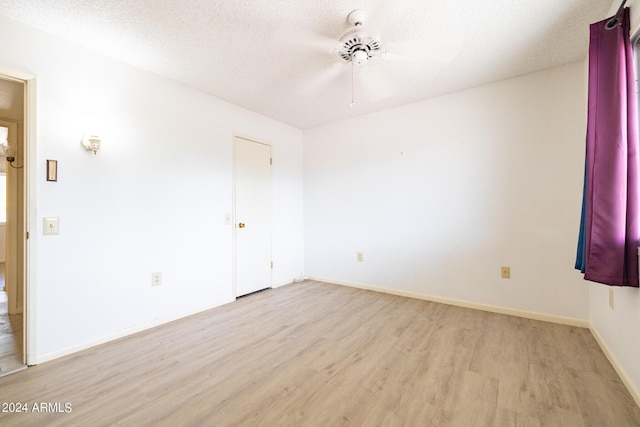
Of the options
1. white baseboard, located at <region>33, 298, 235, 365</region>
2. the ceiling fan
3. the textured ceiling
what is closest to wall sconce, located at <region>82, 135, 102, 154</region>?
the textured ceiling

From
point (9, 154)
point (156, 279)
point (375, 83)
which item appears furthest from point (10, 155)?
point (375, 83)

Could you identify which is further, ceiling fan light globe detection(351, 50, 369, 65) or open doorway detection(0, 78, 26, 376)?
open doorway detection(0, 78, 26, 376)

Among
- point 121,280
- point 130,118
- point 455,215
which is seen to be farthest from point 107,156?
point 455,215

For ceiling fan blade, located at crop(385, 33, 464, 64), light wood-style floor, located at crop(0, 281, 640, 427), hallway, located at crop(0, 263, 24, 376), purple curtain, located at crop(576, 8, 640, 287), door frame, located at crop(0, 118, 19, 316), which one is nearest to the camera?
light wood-style floor, located at crop(0, 281, 640, 427)

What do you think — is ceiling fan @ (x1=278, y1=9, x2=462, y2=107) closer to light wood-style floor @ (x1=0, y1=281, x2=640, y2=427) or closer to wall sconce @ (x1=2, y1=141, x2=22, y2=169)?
light wood-style floor @ (x1=0, y1=281, x2=640, y2=427)

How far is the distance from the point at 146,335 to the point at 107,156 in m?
1.58

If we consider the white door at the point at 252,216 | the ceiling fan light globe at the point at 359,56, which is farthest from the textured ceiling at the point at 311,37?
the white door at the point at 252,216

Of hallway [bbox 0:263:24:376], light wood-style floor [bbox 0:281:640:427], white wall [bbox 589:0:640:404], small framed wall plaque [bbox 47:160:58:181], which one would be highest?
small framed wall plaque [bbox 47:160:58:181]

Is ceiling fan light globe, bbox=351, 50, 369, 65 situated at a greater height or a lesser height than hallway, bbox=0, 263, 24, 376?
greater

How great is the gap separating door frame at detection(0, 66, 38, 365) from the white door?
172 cm

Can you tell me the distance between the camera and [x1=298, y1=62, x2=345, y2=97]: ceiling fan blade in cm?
248

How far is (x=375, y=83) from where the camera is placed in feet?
9.18

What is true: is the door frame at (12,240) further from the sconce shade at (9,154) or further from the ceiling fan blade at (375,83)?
the ceiling fan blade at (375,83)

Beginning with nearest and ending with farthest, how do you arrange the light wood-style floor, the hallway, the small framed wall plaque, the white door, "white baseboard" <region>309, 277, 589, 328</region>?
1. the light wood-style floor
2. the hallway
3. the small framed wall plaque
4. "white baseboard" <region>309, 277, 589, 328</region>
5. the white door
